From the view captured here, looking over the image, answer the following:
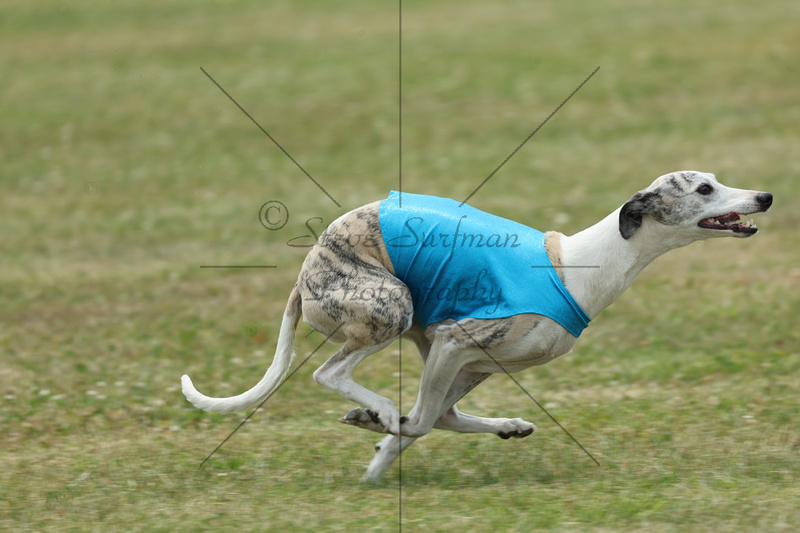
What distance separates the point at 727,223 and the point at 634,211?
55 centimetres

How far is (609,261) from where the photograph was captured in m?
6.12

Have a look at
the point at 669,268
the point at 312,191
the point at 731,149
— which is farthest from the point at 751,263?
the point at 312,191

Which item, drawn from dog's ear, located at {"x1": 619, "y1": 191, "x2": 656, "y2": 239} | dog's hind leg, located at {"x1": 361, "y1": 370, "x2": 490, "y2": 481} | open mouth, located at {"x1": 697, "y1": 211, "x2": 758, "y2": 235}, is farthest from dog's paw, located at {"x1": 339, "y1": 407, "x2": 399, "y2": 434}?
open mouth, located at {"x1": 697, "y1": 211, "x2": 758, "y2": 235}

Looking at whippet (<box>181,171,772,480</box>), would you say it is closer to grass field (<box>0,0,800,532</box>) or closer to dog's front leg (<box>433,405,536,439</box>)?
dog's front leg (<box>433,405,536,439</box>)

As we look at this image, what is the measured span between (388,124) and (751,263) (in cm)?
741

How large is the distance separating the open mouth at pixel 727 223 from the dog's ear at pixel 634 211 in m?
0.33

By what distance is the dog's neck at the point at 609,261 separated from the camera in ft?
20.1

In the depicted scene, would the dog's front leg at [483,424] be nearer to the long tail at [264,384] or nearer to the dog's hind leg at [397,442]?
the dog's hind leg at [397,442]

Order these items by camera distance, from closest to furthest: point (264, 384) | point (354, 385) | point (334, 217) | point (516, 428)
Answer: point (354, 385)
point (264, 384)
point (516, 428)
point (334, 217)

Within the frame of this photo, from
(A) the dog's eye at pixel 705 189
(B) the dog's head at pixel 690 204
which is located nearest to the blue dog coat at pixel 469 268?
(B) the dog's head at pixel 690 204

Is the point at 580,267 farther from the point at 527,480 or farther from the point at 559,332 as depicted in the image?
the point at 527,480

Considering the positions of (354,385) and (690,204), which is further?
(354,385)

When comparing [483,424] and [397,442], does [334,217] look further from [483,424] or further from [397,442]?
[397,442]

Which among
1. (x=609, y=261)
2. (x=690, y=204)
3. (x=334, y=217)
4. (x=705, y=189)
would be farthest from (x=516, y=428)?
(x=334, y=217)
